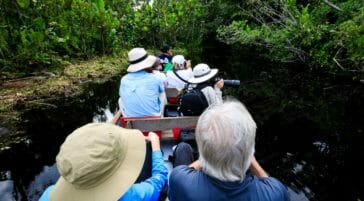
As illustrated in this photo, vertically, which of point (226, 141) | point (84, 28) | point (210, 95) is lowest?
point (84, 28)

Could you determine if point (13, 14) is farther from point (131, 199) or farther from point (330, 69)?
point (131, 199)

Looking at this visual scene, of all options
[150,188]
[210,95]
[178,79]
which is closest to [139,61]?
[210,95]

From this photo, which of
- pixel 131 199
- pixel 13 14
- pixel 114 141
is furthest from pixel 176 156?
pixel 13 14

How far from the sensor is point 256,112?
7.66 metres

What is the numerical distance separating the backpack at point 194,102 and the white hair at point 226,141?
8.12 ft

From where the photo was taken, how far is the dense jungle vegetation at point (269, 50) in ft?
20.3

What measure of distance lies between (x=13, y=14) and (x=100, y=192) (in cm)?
1161

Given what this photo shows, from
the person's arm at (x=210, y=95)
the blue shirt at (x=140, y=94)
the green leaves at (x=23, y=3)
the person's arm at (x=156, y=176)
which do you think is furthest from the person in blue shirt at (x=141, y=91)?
the green leaves at (x=23, y=3)

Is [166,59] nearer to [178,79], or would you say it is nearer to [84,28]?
[178,79]

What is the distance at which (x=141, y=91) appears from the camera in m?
4.55

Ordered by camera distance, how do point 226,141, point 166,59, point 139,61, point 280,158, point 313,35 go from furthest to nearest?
1. point 313,35
2. point 166,59
3. point 280,158
4. point 139,61
5. point 226,141

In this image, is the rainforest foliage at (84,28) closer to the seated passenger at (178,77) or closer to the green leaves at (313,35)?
the green leaves at (313,35)

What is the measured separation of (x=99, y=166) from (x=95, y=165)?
29mm

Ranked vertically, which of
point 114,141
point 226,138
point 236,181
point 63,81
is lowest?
point 63,81
